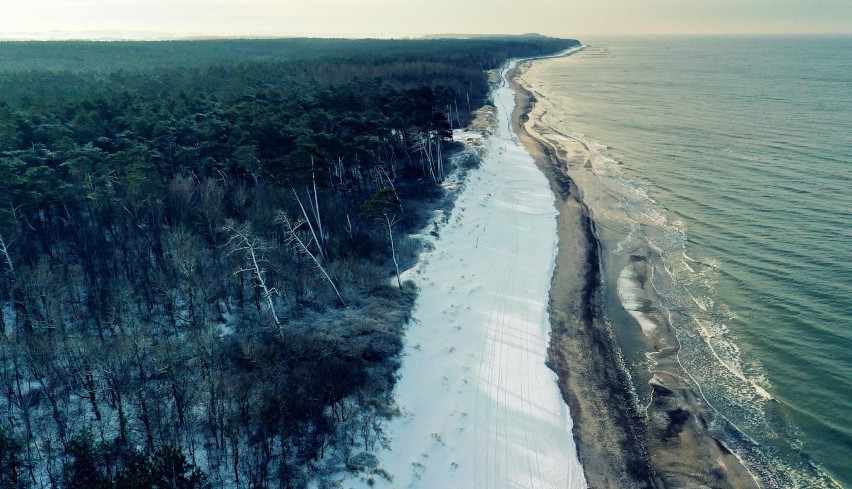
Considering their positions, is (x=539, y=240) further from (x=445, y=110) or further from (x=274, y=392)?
(x=445, y=110)

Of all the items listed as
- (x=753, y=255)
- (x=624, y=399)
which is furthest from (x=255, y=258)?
(x=753, y=255)

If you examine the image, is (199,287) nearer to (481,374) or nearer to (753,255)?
(481,374)

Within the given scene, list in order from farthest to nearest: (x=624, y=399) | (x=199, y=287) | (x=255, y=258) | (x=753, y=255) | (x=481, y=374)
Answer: (x=753, y=255)
(x=199, y=287)
(x=255, y=258)
(x=481, y=374)
(x=624, y=399)

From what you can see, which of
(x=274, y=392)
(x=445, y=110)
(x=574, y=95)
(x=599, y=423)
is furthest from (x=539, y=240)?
(x=574, y=95)

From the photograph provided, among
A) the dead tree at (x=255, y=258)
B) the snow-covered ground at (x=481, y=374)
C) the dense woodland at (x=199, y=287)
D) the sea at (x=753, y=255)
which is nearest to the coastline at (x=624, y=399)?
the sea at (x=753, y=255)

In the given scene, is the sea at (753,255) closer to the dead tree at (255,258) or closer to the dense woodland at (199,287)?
the dense woodland at (199,287)

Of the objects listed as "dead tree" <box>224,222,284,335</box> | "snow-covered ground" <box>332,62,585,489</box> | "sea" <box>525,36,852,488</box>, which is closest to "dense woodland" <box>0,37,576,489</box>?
"dead tree" <box>224,222,284,335</box>

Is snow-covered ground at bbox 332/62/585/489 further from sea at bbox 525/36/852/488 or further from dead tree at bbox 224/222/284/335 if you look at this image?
dead tree at bbox 224/222/284/335
